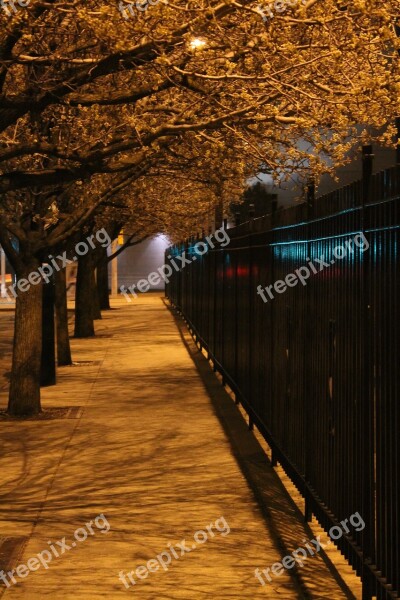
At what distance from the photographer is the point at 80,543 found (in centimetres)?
837

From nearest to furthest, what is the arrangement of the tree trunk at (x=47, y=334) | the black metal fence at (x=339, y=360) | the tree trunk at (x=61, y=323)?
1. the black metal fence at (x=339, y=360)
2. the tree trunk at (x=47, y=334)
3. the tree trunk at (x=61, y=323)

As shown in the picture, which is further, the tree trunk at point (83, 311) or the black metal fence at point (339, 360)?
the tree trunk at point (83, 311)

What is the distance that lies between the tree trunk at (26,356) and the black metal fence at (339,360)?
12.4ft

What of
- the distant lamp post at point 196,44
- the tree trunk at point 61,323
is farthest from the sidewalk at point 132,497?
the tree trunk at point 61,323

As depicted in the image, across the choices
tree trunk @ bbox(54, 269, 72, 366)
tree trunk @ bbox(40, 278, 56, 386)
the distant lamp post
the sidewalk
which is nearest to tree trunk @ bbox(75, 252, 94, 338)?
tree trunk @ bbox(54, 269, 72, 366)

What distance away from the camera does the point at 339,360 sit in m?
7.26

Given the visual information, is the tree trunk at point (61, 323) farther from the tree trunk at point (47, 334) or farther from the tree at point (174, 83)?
the tree at point (174, 83)

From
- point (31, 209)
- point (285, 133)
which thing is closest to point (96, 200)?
point (31, 209)

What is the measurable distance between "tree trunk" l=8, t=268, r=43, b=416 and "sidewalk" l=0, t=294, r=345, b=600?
57 cm

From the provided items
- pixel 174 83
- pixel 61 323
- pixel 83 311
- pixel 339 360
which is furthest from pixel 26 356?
pixel 83 311

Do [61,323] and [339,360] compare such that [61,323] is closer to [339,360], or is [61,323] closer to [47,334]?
[47,334]

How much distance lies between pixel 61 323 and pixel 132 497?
41.6 feet

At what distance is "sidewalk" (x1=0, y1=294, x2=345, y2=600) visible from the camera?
7340mm

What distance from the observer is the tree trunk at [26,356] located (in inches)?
609
